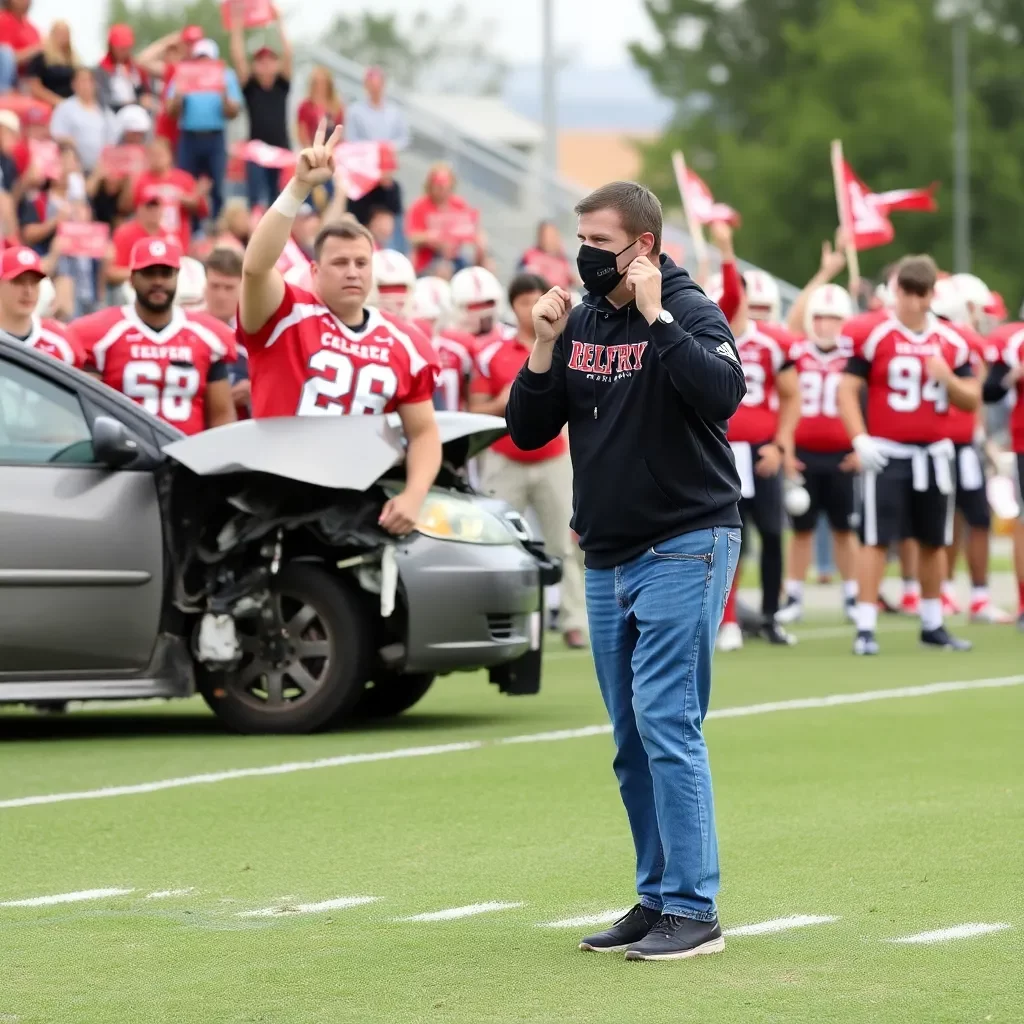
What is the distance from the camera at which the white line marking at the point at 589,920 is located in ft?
22.0

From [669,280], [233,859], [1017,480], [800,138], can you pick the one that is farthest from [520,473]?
[800,138]

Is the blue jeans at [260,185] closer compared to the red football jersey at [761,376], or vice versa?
the red football jersey at [761,376]

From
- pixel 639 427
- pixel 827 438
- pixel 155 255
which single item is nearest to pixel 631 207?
pixel 639 427

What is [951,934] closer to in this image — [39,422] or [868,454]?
[39,422]

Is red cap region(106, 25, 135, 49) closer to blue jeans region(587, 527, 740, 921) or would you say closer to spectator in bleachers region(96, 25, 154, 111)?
spectator in bleachers region(96, 25, 154, 111)

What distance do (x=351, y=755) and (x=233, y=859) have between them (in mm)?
2598

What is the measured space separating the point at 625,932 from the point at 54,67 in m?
16.4

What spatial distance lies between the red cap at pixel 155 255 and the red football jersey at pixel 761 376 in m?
4.83

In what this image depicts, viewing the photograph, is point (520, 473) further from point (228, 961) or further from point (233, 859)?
point (228, 961)

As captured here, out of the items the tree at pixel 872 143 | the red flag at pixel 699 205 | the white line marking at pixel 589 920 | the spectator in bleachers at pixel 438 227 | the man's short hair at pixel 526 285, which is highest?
the tree at pixel 872 143

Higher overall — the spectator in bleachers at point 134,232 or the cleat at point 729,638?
the spectator in bleachers at point 134,232

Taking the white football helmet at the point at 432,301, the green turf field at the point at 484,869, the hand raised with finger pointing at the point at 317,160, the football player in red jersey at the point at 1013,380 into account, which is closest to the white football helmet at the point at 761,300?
the football player in red jersey at the point at 1013,380

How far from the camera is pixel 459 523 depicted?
11.3m

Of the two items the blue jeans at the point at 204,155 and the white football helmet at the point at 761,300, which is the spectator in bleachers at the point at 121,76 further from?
the white football helmet at the point at 761,300
